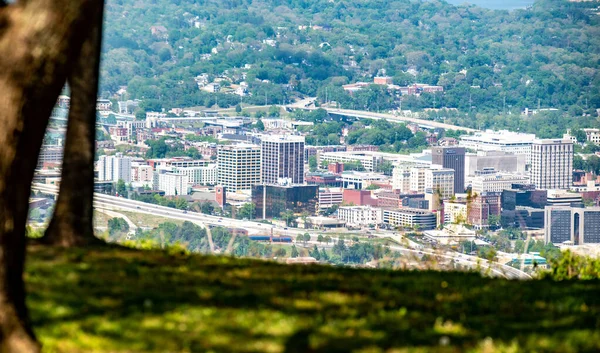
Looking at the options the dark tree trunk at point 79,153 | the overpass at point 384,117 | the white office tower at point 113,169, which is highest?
the overpass at point 384,117

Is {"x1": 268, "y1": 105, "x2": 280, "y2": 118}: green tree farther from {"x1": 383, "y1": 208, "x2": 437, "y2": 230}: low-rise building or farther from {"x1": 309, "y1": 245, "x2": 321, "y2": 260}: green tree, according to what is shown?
{"x1": 309, "y1": 245, "x2": 321, "y2": 260}: green tree

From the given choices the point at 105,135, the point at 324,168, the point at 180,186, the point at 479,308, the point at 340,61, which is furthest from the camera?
the point at 340,61

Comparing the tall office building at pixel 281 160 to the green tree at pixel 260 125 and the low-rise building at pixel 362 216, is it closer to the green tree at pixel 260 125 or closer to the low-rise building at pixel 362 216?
the low-rise building at pixel 362 216

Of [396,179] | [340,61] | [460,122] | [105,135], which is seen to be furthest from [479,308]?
[340,61]

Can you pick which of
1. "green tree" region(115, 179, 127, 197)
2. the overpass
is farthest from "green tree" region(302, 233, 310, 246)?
the overpass

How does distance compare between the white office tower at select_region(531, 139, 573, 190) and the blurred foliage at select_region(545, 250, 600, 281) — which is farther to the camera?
the white office tower at select_region(531, 139, 573, 190)

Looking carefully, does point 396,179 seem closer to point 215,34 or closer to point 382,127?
point 382,127

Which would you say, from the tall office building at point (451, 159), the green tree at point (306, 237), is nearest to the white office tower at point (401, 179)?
the tall office building at point (451, 159)
